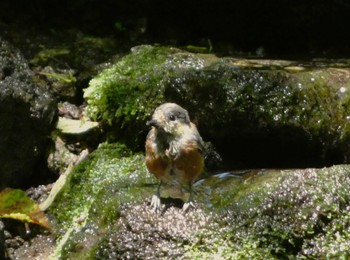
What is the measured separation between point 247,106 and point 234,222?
1.58m

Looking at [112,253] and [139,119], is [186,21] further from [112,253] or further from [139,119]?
[112,253]

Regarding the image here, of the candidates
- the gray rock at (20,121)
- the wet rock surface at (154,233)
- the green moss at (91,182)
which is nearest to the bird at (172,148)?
the wet rock surface at (154,233)

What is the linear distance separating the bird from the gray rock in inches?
67.0

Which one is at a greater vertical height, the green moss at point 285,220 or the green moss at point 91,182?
the green moss at point 285,220

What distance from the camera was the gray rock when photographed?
6.44 metres

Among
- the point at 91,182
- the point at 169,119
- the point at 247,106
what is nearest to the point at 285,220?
the point at 169,119

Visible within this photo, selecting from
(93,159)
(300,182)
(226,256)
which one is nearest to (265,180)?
(300,182)

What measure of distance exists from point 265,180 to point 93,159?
1.69 m

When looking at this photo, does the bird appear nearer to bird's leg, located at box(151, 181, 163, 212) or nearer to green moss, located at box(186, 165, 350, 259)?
bird's leg, located at box(151, 181, 163, 212)

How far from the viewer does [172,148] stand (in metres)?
5.18

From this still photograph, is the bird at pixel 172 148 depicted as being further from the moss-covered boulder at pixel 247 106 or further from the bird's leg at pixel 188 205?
the moss-covered boulder at pixel 247 106

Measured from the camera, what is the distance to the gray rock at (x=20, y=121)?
6438mm

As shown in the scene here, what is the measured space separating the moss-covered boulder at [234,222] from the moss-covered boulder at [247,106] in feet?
2.55

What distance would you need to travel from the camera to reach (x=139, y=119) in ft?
21.2
